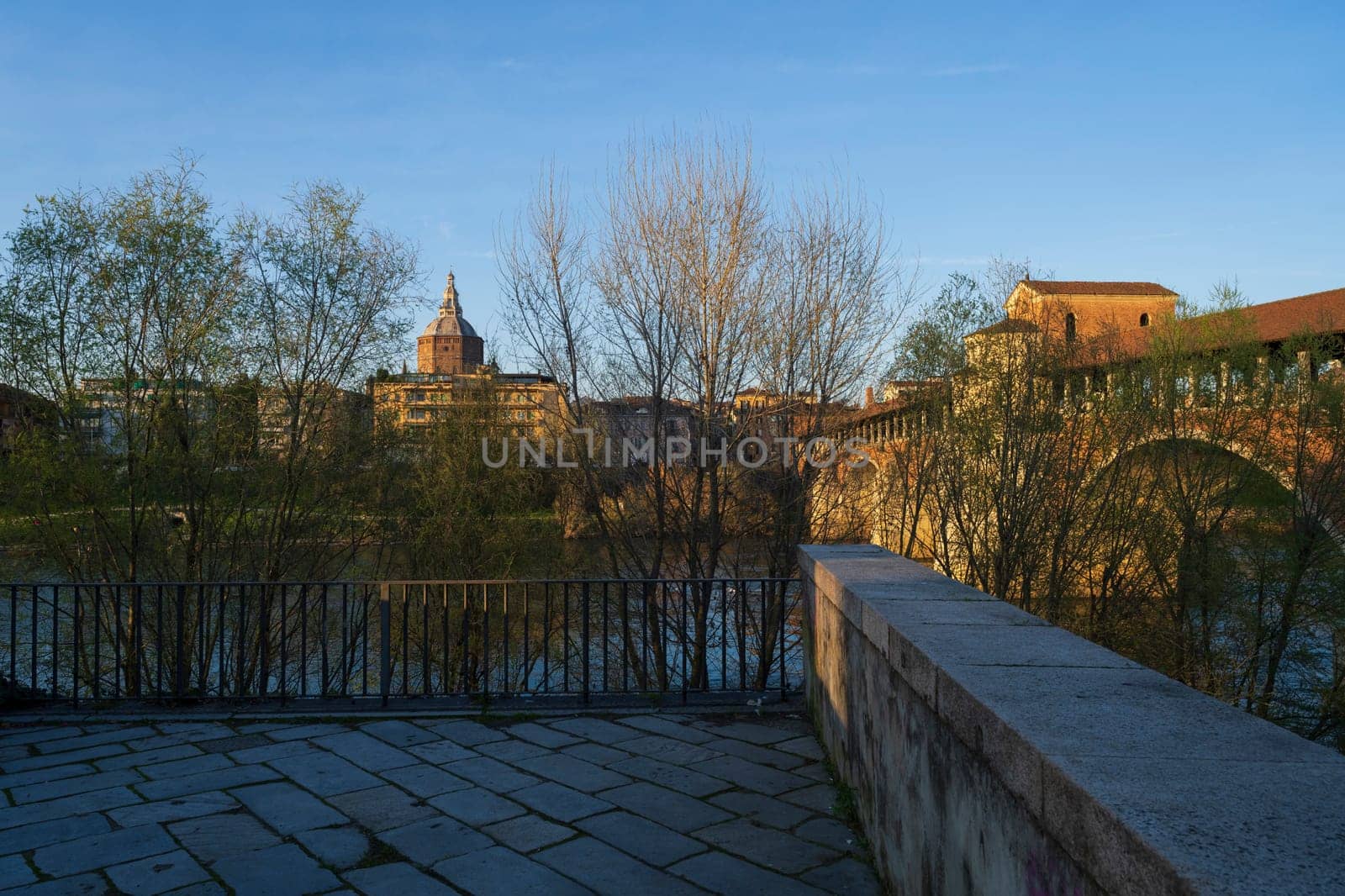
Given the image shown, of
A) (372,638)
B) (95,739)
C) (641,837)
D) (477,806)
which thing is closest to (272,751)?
(95,739)

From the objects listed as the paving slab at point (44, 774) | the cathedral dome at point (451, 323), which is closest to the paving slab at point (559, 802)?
the paving slab at point (44, 774)

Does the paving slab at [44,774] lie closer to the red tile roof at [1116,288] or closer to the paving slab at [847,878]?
the paving slab at [847,878]

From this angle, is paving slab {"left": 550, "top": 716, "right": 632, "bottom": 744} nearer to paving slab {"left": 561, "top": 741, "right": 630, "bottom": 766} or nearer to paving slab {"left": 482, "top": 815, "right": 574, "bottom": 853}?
paving slab {"left": 561, "top": 741, "right": 630, "bottom": 766}

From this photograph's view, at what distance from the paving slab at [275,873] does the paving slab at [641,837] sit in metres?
1.00

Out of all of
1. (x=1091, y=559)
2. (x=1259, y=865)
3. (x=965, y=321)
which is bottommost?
(x=1091, y=559)

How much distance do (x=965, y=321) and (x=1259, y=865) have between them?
1365 centimetres

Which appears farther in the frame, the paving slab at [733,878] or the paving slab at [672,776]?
the paving slab at [672,776]

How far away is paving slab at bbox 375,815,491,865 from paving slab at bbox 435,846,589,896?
0.22 feet

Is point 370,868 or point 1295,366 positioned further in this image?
point 1295,366

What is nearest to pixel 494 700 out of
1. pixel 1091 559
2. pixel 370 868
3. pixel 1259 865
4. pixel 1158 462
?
pixel 370 868

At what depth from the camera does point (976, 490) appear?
1362 cm

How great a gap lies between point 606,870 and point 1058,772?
2.24m

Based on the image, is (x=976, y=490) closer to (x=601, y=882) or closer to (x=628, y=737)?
(x=628, y=737)

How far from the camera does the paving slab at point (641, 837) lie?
11.4 feet
